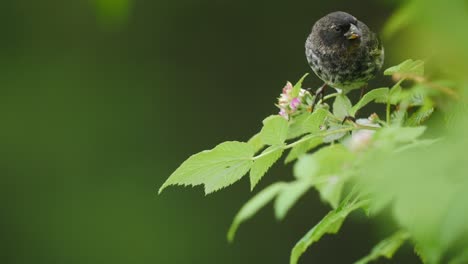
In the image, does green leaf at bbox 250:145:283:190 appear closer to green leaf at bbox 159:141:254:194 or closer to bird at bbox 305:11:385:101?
green leaf at bbox 159:141:254:194

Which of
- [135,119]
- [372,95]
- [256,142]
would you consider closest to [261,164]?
[256,142]

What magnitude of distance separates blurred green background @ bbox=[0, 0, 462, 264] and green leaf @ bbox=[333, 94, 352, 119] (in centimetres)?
271

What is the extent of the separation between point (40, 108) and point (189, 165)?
3543 millimetres

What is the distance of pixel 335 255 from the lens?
3.57 metres

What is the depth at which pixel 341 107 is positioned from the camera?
88 cm

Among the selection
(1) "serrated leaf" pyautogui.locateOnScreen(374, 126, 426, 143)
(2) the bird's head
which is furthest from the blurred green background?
(1) "serrated leaf" pyautogui.locateOnScreen(374, 126, 426, 143)

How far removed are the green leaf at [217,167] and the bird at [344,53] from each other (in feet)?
1.05

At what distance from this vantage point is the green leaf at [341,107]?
865 millimetres

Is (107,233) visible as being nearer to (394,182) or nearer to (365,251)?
(365,251)

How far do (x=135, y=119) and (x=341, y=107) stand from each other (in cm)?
317

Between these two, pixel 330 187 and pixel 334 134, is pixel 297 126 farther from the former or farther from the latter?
pixel 330 187

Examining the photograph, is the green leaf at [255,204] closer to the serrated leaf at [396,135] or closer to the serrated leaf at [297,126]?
the serrated leaf at [396,135]

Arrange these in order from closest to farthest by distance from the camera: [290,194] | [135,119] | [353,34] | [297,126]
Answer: [290,194] → [297,126] → [353,34] → [135,119]

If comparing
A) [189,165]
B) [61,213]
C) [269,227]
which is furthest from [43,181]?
[189,165]
